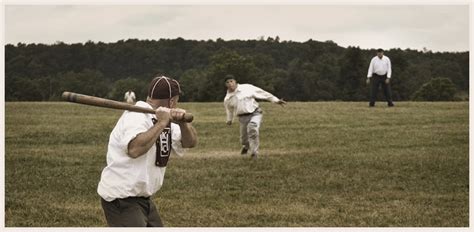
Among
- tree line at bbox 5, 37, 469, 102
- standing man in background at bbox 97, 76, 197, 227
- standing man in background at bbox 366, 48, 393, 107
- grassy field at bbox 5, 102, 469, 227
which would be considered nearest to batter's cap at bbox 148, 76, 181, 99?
standing man in background at bbox 97, 76, 197, 227

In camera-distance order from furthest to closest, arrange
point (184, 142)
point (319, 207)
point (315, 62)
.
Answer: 1. point (315, 62)
2. point (319, 207)
3. point (184, 142)

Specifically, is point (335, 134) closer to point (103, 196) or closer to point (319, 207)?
point (319, 207)

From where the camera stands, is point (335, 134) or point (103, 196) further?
point (335, 134)

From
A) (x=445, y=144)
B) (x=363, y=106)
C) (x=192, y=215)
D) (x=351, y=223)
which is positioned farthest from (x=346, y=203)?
(x=363, y=106)

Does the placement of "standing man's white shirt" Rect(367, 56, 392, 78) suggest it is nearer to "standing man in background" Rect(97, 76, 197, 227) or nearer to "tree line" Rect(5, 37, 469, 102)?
"tree line" Rect(5, 37, 469, 102)

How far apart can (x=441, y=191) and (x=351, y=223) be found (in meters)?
3.12

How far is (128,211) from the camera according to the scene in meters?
6.00

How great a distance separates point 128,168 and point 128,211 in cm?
34

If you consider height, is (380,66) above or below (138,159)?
above

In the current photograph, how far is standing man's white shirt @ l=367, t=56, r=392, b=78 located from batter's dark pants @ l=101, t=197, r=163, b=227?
729 inches

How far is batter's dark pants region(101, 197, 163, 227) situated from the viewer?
5.99 metres

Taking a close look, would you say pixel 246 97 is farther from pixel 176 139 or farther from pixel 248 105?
pixel 176 139

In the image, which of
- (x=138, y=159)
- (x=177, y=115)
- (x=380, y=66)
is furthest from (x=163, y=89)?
(x=380, y=66)

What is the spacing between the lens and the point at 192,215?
10812 mm
